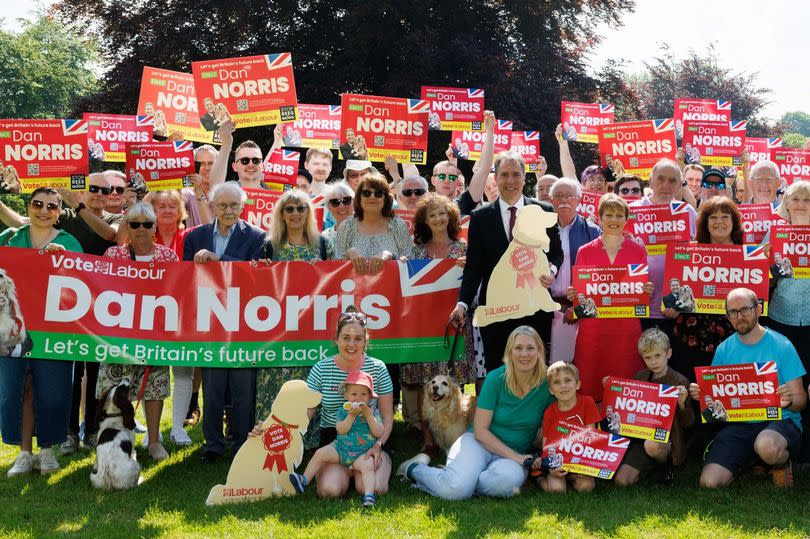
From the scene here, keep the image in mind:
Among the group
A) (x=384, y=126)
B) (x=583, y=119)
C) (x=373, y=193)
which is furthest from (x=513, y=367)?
(x=583, y=119)

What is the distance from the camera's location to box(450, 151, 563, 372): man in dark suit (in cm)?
727

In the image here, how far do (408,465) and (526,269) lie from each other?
5.77 ft

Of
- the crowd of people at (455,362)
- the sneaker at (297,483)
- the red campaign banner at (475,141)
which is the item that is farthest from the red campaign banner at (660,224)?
the red campaign banner at (475,141)

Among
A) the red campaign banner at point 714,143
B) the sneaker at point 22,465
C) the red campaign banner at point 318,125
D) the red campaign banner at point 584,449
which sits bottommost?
the sneaker at point 22,465

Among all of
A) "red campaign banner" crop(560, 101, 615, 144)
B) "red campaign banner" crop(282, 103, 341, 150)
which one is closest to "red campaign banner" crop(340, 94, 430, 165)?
"red campaign banner" crop(282, 103, 341, 150)

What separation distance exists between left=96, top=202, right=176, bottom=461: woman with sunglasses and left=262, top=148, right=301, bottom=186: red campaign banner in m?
3.07

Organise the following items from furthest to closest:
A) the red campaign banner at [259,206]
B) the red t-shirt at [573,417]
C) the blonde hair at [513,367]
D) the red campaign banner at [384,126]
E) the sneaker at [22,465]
→ the red campaign banner at [384,126]
the red campaign banner at [259,206]
the sneaker at [22,465]
the blonde hair at [513,367]
the red t-shirt at [573,417]

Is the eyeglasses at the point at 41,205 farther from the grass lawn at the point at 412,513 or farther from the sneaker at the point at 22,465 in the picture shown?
the grass lawn at the point at 412,513

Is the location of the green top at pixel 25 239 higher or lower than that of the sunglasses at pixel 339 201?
lower

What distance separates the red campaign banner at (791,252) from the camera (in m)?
7.00

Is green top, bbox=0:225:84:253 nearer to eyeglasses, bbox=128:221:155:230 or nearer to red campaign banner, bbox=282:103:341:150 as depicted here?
eyeglasses, bbox=128:221:155:230

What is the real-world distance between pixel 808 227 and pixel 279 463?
437 centimetres

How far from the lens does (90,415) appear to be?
815 centimetres

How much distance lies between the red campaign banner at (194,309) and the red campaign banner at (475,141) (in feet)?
15.1
